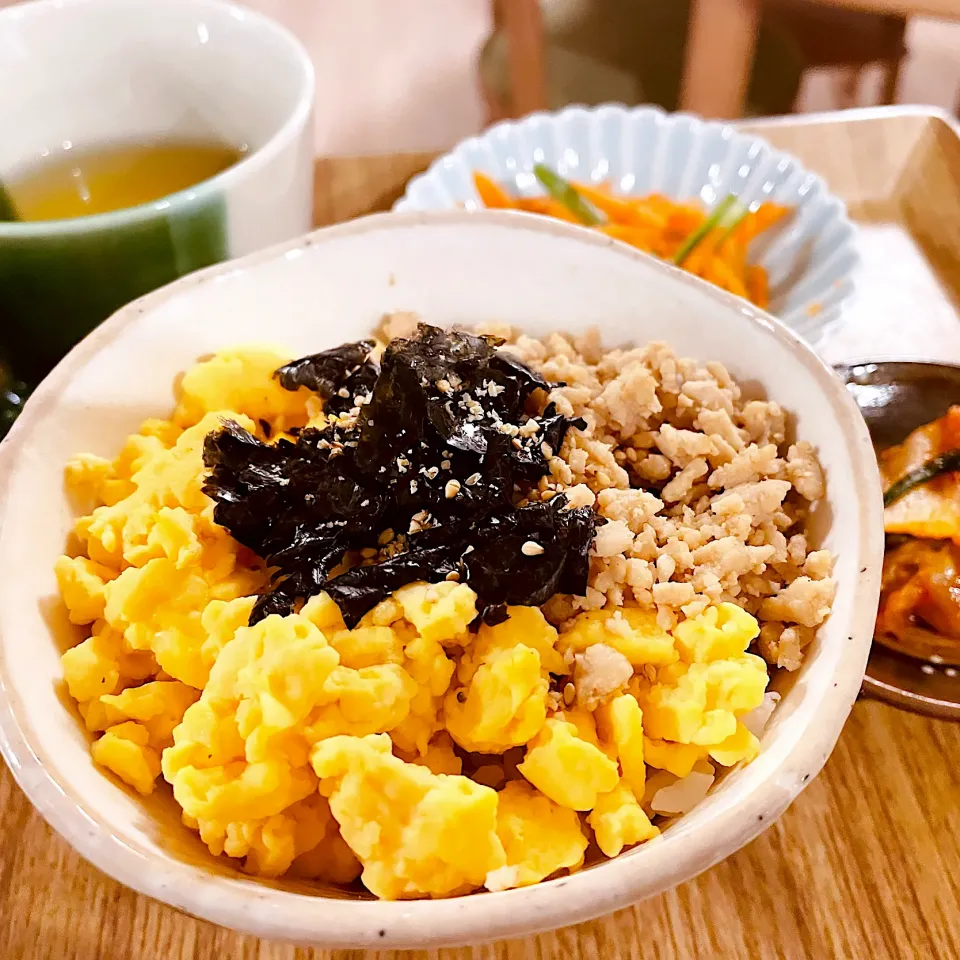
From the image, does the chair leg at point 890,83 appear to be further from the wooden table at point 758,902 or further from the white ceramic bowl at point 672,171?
the wooden table at point 758,902

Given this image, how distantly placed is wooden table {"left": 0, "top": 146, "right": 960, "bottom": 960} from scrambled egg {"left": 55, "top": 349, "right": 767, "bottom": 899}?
0.67 ft

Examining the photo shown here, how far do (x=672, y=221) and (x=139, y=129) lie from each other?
2.97ft

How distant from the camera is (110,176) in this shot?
1339 millimetres

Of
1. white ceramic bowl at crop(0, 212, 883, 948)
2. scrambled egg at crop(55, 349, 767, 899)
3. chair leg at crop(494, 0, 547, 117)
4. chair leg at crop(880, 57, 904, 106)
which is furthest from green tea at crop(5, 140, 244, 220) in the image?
chair leg at crop(880, 57, 904, 106)

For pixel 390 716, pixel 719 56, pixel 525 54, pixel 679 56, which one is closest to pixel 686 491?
pixel 390 716

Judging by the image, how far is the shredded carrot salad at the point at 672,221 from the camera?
161 centimetres

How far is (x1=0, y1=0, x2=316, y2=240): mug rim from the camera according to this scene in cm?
103

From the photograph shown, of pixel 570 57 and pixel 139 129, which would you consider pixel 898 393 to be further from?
pixel 570 57

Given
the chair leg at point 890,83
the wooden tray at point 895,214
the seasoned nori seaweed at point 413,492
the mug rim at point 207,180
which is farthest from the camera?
the chair leg at point 890,83

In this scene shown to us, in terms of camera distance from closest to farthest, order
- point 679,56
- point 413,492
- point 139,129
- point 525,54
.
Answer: point 413,492 < point 139,129 < point 525,54 < point 679,56

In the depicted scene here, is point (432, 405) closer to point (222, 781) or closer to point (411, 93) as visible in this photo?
point (222, 781)

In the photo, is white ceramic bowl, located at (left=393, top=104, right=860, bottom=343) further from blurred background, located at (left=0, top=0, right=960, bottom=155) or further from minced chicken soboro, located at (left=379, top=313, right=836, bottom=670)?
minced chicken soboro, located at (left=379, top=313, right=836, bottom=670)

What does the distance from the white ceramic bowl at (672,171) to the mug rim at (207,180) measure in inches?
16.5

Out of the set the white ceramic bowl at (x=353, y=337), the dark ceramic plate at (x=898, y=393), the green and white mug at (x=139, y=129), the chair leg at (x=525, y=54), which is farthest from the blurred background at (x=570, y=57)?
the dark ceramic plate at (x=898, y=393)
